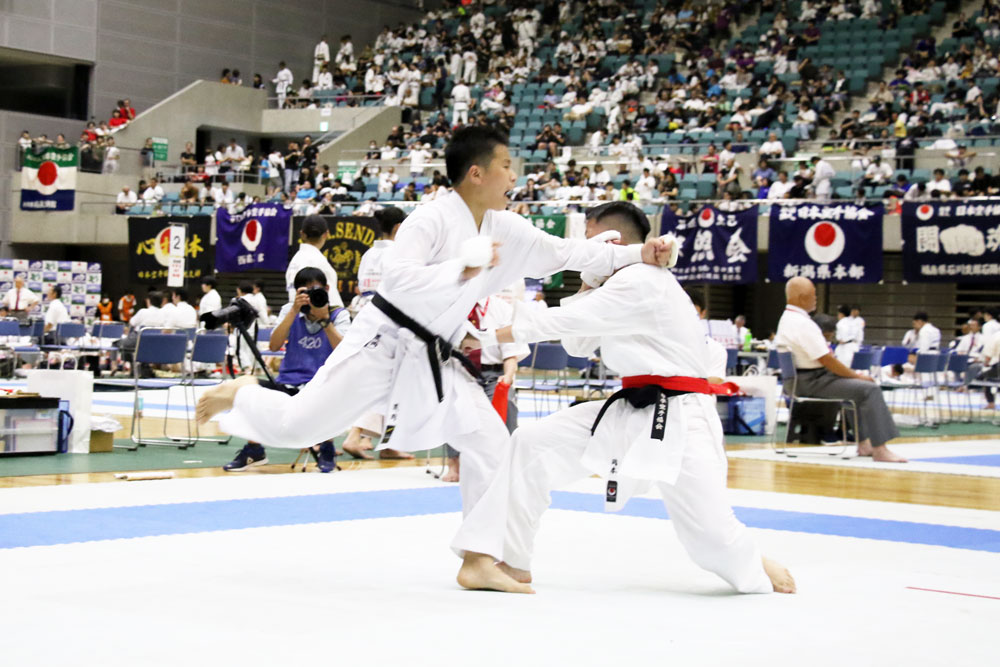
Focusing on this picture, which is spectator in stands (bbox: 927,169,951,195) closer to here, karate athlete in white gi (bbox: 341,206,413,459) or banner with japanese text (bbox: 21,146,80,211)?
karate athlete in white gi (bbox: 341,206,413,459)

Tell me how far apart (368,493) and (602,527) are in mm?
1728

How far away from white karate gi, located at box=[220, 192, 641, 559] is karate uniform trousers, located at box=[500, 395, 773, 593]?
0.19 m

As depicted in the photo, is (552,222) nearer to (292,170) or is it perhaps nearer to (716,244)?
(716,244)

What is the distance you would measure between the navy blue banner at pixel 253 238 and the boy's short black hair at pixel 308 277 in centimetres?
1606

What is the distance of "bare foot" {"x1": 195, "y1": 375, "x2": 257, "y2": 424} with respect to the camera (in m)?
4.30

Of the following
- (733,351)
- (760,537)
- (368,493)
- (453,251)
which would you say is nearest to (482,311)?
(368,493)

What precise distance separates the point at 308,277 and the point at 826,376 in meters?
4.53

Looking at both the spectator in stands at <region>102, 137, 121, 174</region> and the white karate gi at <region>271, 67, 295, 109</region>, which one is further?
the white karate gi at <region>271, 67, 295, 109</region>

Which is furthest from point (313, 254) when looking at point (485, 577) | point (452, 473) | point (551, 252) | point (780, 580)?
point (780, 580)

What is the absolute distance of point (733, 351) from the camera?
1302 centimetres

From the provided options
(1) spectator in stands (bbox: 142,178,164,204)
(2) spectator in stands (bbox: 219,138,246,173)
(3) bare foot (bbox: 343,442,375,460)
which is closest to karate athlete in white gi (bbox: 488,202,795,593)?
(3) bare foot (bbox: 343,442,375,460)

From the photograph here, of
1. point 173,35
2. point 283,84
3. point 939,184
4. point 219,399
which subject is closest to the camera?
point 219,399

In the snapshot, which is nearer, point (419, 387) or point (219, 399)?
point (419, 387)

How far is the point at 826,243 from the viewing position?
63.1 ft
